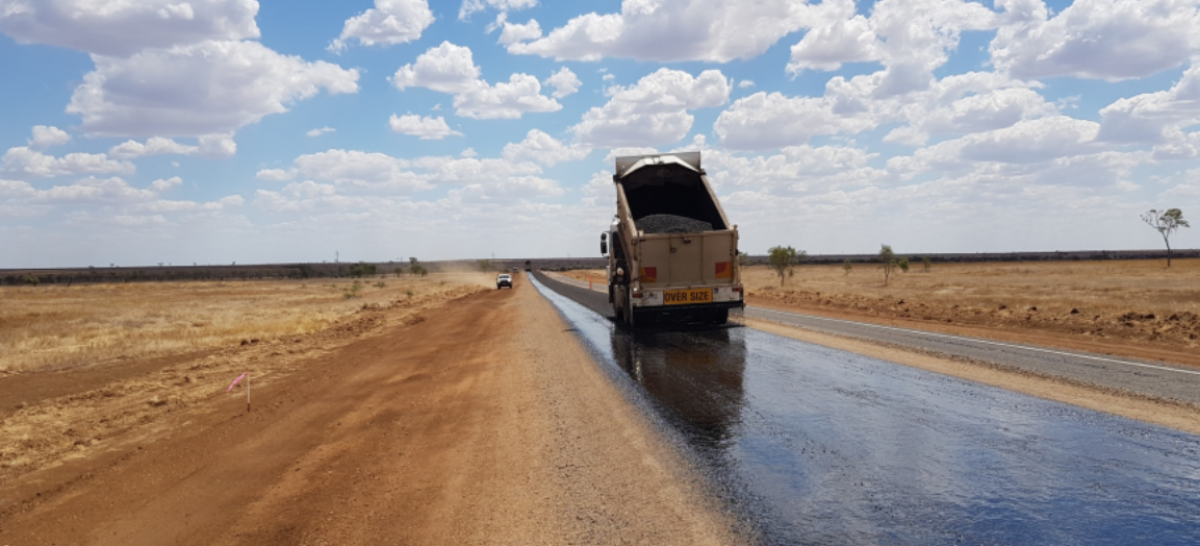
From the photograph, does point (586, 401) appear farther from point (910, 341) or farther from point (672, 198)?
point (672, 198)

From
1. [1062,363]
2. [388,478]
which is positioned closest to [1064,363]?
[1062,363]

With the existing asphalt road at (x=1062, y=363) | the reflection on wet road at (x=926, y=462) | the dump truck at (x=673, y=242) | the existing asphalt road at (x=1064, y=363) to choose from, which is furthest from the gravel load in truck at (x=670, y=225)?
the reflection on wet road at (x=926, y=462)

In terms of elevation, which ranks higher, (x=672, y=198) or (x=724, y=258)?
(x=672, y=198)

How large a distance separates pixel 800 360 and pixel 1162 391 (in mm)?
5058

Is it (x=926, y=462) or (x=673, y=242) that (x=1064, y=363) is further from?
(x=673, y=242)

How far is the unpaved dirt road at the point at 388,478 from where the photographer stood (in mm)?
5215

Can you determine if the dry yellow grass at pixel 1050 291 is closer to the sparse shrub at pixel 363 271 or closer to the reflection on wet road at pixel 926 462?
the reflection on wet road at pixel 926 462

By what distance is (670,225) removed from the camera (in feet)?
60.1

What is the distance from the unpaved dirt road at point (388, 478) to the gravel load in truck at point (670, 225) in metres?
7.42

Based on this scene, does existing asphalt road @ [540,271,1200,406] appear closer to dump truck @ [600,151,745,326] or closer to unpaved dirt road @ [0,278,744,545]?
dump truck @ [600,151,745,326]

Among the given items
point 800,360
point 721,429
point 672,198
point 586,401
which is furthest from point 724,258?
point 721,429

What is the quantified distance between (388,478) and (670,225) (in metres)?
12.7

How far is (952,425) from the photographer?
7742mm

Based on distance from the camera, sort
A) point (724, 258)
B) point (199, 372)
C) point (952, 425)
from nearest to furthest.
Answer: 1. point (952, 425)
2. point (199, 372)
3. point (724, 258)
